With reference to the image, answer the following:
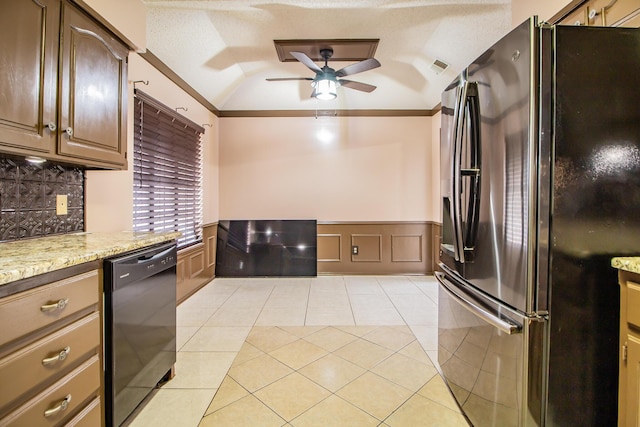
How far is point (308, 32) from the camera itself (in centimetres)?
291

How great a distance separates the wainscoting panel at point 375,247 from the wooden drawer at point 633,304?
3594 mm

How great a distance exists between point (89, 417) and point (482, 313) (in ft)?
5.66

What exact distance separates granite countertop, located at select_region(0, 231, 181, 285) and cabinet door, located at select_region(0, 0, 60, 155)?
0.44 metres

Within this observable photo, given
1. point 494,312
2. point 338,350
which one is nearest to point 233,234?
point 338,350

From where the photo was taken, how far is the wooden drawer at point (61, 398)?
982mm

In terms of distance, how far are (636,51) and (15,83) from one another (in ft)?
8.27

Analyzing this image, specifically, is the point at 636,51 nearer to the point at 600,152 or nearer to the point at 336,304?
the point at 600,152

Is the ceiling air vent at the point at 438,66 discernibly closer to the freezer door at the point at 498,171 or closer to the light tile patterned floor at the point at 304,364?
the freezer door at the point at 498,171

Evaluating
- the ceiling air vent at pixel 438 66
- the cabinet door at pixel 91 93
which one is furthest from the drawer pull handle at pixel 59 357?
the ceiling air vent at pixel 438 66

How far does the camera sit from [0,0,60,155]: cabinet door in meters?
1.26

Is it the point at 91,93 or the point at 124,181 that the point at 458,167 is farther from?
the point at 124,181

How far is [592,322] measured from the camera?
3.91 feet

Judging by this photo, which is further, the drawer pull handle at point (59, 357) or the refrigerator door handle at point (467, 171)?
the refrigerator door handle at point (467, 171)

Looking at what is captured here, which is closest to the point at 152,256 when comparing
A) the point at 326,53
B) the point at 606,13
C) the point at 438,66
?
the point at 326,53
